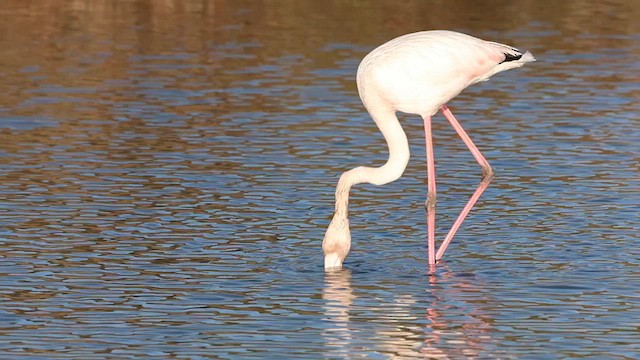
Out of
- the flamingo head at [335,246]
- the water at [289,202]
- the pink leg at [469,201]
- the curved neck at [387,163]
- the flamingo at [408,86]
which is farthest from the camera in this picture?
the pink leg at [469,201]

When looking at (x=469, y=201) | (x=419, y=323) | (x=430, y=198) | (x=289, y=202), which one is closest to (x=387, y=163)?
(x=430, y=198)

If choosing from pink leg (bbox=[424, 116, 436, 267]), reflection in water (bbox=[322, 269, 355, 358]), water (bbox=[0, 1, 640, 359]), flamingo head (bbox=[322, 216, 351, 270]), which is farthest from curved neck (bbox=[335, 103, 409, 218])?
reflection in water (bbox=[322, 269, 355, 358])

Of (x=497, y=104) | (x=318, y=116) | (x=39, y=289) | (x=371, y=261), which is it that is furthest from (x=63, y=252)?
(x=497, y=104)

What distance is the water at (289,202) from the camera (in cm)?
929

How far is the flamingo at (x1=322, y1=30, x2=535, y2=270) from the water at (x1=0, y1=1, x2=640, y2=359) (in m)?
0.26

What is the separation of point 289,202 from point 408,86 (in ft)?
7.03

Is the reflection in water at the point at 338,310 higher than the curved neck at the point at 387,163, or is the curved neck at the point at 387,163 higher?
the curved neck at the point at 387,163

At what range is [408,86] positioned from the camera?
36.4 ft

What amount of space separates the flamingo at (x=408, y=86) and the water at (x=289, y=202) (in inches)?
10.1

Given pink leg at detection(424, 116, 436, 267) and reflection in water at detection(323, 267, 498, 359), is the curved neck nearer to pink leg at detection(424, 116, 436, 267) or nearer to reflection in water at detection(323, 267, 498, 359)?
pink leg at detection(424, 116, 436, 267)

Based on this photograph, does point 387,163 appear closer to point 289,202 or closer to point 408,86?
point 408,86

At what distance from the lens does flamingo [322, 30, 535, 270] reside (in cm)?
1100

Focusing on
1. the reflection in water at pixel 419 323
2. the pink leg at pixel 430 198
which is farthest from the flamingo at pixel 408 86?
the reflection in water at pixel 419 323

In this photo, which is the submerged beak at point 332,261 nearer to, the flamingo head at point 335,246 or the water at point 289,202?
the flamingo head at point 335,246
